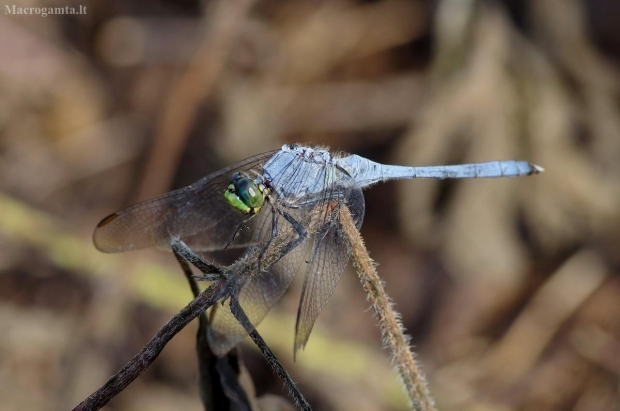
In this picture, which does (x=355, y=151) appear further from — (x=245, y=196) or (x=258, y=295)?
(x=258, y=295)

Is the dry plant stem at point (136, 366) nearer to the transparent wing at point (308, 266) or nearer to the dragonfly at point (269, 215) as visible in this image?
the transparent wing at point (308, 266)

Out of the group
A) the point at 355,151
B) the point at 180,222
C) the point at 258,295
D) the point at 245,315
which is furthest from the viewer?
the point at 355,151

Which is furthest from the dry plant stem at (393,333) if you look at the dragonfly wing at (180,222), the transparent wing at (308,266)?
the dragonfly wing at (180,222)

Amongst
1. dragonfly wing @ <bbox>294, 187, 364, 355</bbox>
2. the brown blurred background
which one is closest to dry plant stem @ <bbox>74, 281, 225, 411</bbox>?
dragonfly wing @ <bbox>294, 187, 364, 355</bbox>

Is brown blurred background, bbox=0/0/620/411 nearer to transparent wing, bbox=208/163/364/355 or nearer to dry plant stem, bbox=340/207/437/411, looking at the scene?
transparent wing, bbox=208/163/364/355

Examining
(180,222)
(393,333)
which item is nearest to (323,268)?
(393,333)

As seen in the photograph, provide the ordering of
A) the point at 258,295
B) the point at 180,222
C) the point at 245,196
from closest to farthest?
→ 1. the point at 258,295
2. the point at 245,196
3. the point at 180,222

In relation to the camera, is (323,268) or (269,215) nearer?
(323,268)
